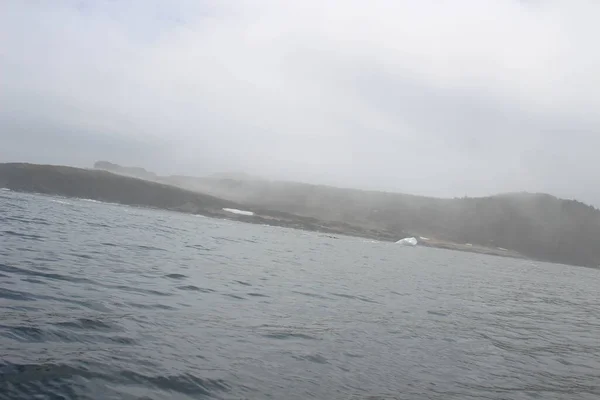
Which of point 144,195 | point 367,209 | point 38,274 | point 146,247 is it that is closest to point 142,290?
point 38,274

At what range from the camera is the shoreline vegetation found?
3585 inches

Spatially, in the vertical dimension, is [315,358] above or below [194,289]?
below

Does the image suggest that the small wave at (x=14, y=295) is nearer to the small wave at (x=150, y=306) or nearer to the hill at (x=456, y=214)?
the small wave at (x=150, y=306)

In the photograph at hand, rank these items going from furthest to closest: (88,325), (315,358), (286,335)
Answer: (286,335)
(315,358)
(88,325)

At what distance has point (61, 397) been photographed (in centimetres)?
633

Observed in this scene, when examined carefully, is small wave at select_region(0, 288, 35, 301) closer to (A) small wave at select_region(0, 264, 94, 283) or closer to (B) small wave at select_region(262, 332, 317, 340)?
(A) small wave at select_region(0, 264, 94, 283)

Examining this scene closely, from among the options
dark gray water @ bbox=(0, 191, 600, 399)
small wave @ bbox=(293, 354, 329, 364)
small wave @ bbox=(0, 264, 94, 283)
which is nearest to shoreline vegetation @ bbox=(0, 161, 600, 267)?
dark gray water @ bbox=(0, 191, 600, 399)

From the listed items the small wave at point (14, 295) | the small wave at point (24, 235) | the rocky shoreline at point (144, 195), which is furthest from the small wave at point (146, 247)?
the rocky shoreline at point (144, 195)

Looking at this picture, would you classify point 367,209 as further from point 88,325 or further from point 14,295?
point 88,325

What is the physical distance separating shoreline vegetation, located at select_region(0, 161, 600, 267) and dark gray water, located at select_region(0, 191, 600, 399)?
224 feet

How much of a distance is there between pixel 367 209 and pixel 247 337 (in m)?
114

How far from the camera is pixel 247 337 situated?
34.5ft

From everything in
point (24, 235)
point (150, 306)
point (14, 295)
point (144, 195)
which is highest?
point (144, 195)

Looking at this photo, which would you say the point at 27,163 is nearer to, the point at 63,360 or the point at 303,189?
the point at 303,189
